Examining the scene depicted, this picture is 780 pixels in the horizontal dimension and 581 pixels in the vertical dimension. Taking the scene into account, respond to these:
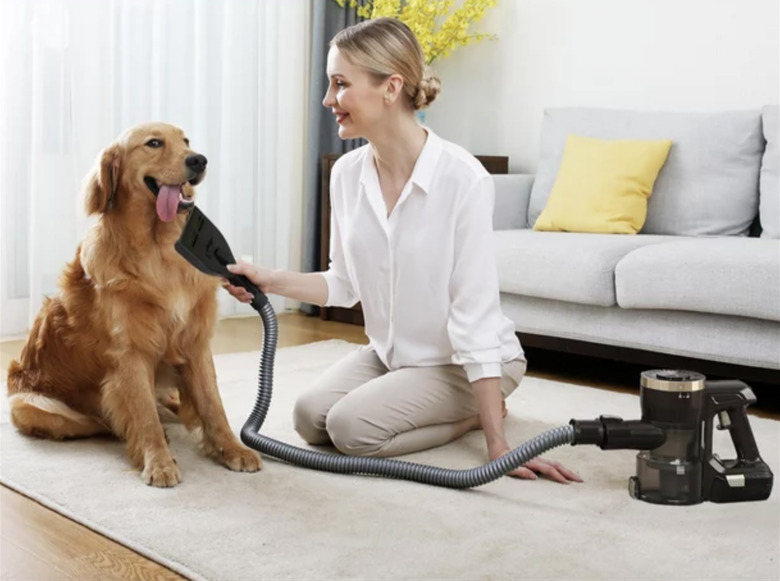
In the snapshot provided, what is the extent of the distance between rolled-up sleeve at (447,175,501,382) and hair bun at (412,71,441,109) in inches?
9.1

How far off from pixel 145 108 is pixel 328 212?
39.5 inches

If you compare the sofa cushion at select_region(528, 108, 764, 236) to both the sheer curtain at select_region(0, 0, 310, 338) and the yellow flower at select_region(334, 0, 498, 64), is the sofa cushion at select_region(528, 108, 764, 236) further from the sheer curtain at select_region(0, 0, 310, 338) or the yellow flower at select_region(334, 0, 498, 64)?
the sheer curtain at select_region(0, 0, 310, 338)

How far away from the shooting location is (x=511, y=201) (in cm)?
428

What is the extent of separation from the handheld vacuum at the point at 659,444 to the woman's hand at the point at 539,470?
0.46ft

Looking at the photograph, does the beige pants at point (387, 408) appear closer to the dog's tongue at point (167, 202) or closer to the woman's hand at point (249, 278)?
the woman's hand at point (249, 278)

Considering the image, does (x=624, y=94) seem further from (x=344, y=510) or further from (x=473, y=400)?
(x=344, y=510)

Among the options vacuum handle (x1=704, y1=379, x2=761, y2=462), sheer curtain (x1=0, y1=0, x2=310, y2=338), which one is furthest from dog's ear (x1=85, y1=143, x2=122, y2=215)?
sheer curtain (x1=0, y1=0, x2=310, y2=338)

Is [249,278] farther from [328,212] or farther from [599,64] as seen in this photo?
[599,64]

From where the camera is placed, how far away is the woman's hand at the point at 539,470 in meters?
2.20

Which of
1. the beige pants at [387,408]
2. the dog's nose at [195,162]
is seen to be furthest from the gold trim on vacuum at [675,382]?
the dog's nose at [195,162]

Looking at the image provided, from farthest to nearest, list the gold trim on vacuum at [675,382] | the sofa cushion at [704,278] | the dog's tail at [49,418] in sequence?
1. the sofa cushion at [704,278]
2. the dog's tail at [49,418]
3. the gold trim on vacuum at [675,382]

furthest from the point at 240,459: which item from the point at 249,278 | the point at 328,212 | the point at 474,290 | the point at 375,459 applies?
the point at 328,212

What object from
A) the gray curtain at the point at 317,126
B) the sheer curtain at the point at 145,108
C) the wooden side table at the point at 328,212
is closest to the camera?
the sheer curtain at the point at 145,108

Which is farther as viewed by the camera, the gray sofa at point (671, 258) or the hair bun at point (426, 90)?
the gray sofa at point (671, 258)
